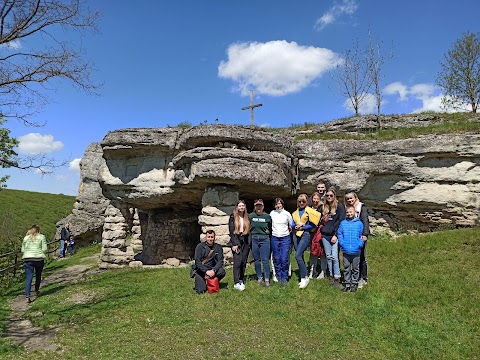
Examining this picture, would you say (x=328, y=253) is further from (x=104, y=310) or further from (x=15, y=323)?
(x=15, y=323)

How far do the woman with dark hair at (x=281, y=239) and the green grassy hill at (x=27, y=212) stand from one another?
2819cm

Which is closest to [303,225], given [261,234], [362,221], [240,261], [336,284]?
[261,234]

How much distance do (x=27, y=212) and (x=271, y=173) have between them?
36671mm

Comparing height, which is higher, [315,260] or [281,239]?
[281,239]

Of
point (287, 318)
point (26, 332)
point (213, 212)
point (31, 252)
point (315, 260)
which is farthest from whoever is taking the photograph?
point (213, 212)

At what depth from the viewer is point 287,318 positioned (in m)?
7.39

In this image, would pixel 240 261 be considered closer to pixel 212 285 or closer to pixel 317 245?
pixel 212 285

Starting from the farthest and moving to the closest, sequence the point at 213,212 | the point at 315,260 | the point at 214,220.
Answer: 1. the point at 213,212
2. the point at 214,220
3. the point at 315,260

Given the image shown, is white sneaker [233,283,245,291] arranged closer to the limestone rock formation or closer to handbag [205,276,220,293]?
handbag [205,276,220,293]

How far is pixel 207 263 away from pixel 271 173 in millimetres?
5197

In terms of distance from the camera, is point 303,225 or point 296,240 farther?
point 296,240

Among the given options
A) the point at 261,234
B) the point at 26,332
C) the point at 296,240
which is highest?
the point at 261,234

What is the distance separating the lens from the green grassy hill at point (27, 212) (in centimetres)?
3186

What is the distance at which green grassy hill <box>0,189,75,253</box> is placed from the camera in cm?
Result: 3186
